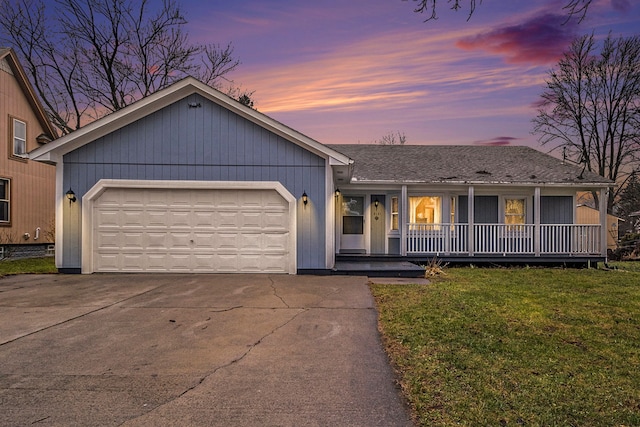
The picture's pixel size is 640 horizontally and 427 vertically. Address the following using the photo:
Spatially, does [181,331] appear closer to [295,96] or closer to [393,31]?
[393,31]

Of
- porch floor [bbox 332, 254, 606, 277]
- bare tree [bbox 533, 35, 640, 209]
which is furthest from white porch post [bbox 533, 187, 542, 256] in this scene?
bare tree [bbox 533, 35, 640, 209]

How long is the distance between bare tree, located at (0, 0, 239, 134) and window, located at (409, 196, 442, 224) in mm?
16897

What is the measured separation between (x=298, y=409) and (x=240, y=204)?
817 centimetres

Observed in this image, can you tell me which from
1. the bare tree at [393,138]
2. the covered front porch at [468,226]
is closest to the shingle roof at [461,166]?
the covered front porch at [468,226]

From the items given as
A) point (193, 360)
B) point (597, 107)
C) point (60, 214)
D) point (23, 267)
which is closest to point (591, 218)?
point (597, 107)

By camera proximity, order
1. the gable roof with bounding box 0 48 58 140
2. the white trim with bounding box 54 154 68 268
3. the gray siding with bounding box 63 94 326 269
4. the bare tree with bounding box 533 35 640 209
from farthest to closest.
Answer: the bare tree with bounding box 533 35 640 209
the gable roof with bounding box 0 48 58 140
the gray siding with bounding box 63 94 326 269
the white trim with bounding box 54 154 68 268

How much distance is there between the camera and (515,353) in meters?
4.69

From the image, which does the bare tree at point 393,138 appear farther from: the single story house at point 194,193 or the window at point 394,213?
the single story house at point 194,193

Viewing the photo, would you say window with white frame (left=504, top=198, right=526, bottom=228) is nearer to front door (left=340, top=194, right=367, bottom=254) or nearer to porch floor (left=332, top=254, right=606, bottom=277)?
porch floor (left=332, top=254, right=606, bottom=277)

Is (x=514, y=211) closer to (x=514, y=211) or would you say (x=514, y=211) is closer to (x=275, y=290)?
(x=514, y=211)

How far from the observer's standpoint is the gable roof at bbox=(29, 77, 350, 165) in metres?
10.6

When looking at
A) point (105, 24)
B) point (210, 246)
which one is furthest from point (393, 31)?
point (105, 24)

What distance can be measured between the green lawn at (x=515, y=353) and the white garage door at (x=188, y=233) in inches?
143

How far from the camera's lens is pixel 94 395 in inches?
141
